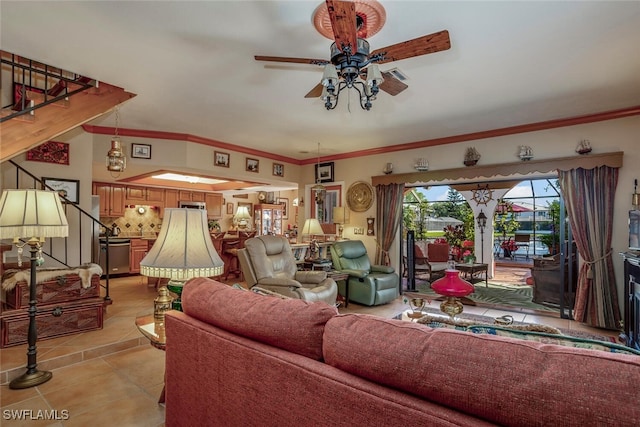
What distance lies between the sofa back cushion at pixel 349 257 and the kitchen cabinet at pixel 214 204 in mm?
4834

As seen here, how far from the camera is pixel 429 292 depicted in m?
5.84

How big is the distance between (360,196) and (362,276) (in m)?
1.73

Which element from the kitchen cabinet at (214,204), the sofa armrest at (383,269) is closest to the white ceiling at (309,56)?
the sofa armrest at (383,269)

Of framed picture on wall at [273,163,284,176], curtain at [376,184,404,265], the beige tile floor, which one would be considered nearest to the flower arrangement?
curtain at [376,184,404,265]

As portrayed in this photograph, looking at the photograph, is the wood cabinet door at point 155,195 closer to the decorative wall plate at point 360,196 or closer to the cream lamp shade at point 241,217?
the cream lamp shade at point 241,217

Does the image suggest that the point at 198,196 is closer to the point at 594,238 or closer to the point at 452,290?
the point at 452,290

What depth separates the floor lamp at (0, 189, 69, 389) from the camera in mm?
2299

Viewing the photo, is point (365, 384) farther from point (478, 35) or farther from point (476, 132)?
point (476, 132)

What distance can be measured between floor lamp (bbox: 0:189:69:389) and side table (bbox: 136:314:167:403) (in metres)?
0.96

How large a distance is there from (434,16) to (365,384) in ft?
7.03

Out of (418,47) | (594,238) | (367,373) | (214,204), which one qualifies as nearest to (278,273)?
(418,47)

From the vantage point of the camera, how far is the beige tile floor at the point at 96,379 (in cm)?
206

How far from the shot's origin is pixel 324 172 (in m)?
6.41

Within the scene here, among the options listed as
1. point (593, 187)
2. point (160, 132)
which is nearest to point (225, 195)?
point (160, 132)
